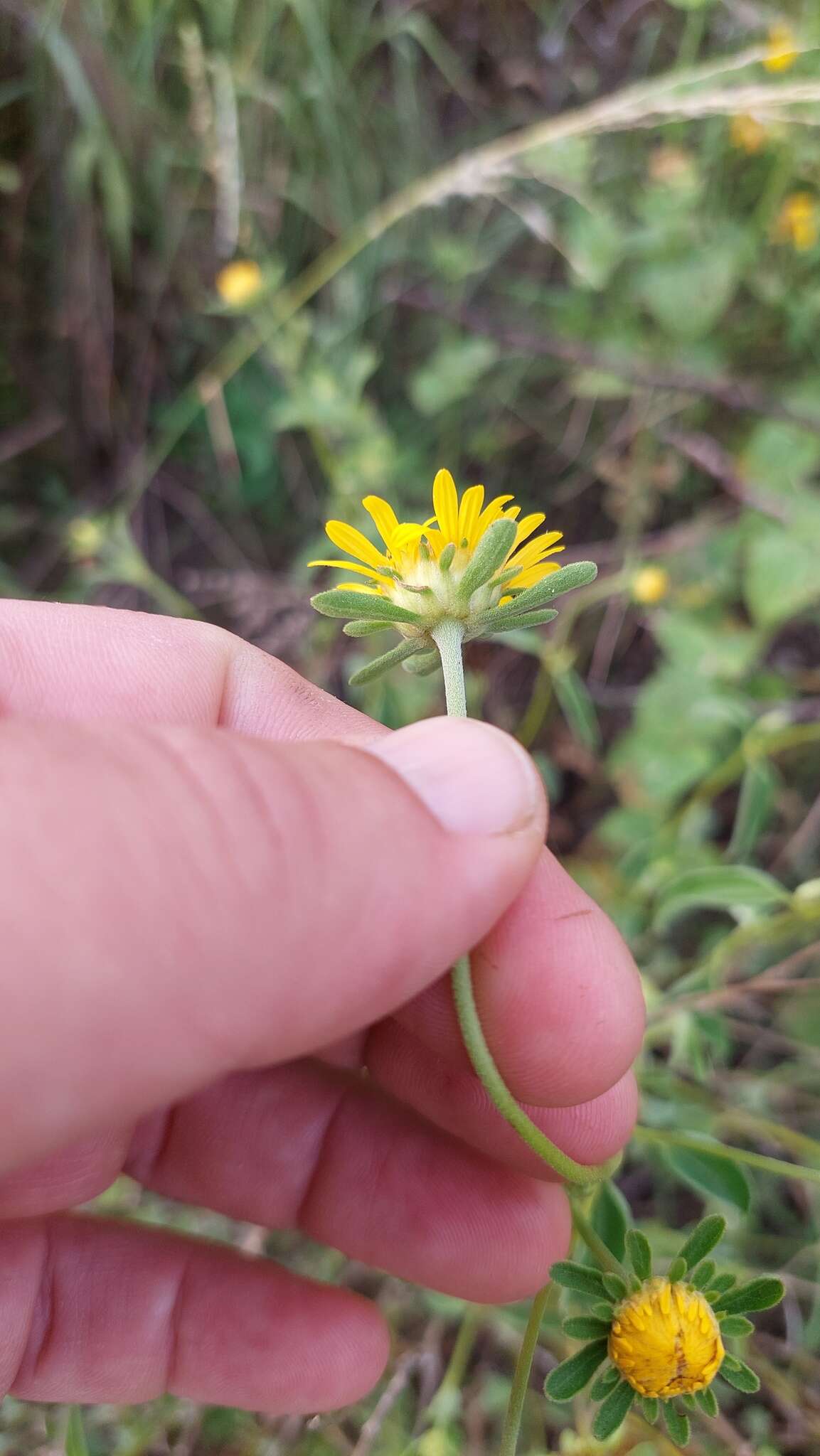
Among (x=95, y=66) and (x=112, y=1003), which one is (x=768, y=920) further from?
(x=95, y=66)

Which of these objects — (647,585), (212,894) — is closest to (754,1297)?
(212,894)

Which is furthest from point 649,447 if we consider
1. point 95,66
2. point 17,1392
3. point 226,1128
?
point 17,1392

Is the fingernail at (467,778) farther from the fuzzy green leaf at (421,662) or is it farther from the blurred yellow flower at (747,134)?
the blurred yellow flower at (747,134)

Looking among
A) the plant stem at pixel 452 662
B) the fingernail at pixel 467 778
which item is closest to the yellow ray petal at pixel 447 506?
the plant stem at pixel 452 662

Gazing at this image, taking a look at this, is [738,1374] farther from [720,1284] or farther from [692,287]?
[692,287]

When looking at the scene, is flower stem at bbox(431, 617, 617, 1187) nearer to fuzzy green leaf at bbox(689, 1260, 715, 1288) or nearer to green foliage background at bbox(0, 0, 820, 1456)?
fuzzy green leaf at bbox(689, 1260, 715, 1288)

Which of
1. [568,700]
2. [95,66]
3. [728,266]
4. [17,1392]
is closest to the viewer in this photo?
[17,1392]
